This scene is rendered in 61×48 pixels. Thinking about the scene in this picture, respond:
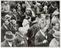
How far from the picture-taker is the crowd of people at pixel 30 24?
97cm

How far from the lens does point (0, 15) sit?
0.98 metres

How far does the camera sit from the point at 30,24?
3.26 ft

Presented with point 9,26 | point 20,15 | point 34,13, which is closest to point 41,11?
point 34,13

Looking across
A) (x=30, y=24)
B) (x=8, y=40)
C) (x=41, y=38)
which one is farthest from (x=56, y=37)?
(x=8, y=40)

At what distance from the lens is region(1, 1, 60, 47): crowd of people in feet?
3.18

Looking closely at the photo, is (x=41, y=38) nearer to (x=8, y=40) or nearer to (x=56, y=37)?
(x=56, y=37)

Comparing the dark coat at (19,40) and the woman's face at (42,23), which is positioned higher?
the woman's face at (42,23)

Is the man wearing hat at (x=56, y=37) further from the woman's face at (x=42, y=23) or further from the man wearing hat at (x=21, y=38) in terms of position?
the man wearing hat at (x=21, y=38)

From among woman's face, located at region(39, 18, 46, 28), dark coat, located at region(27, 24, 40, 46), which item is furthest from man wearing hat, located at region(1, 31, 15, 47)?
woman's face, located at region(39, 18, 46, 28)

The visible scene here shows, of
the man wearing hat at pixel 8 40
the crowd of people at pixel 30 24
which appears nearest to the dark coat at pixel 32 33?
the crowd of people at pixel 30 24

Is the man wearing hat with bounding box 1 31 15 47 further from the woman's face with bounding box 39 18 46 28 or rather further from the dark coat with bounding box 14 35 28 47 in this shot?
the woman's face with bounding box 39 18 46 28

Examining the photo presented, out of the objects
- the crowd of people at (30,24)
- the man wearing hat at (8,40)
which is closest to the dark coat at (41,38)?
the crowd of people at (30,24)

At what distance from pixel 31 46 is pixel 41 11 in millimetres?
284

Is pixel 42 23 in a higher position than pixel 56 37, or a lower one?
higher
